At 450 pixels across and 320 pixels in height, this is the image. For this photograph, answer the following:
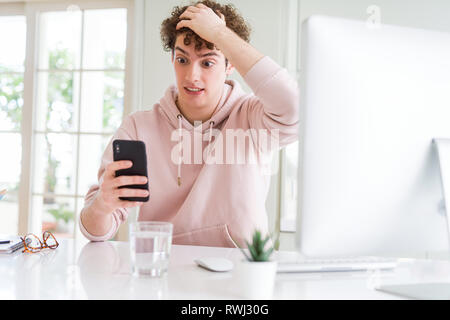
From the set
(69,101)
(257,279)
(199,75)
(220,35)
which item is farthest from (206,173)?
(69,101)

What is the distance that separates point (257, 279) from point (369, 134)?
0.28 m

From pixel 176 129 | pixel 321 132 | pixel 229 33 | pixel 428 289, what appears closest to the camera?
pixel 321 132

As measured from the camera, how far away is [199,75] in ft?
4.68

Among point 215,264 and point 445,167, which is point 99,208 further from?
point 445,167

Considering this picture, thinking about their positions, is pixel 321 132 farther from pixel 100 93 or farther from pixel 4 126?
pixel 4 126

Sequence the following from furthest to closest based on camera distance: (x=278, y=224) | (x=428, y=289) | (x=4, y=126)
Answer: (x=4, y=126) < (x=278, y=224) < (x=428, y=289)

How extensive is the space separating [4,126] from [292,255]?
2.96 metres

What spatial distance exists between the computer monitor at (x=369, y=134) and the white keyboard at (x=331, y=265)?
218 millimetres

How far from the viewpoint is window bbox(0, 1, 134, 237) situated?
3.04 metres

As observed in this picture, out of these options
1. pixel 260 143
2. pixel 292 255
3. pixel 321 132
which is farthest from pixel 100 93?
pixel 321 132

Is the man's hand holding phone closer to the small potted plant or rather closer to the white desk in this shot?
the white desk

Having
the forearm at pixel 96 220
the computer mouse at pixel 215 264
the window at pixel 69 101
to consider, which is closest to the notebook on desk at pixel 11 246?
the forearm at pixel 96 220

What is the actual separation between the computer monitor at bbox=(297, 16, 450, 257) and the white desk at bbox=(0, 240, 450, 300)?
5.3 inches

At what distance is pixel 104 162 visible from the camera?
1286mm
